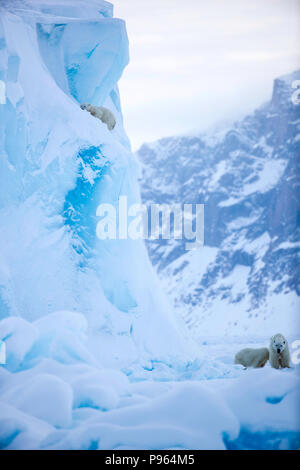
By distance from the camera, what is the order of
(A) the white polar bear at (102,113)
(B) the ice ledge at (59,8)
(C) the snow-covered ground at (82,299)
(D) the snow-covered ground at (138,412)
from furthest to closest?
(A) the white polar bear at (102,113) → (B) the ice ledge at (59,8) → (C) the snow-covered ground at (82,299) → (D) the snow-covered ground at (138,412)

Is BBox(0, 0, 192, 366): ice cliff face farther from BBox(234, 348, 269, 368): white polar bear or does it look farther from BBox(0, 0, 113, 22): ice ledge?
BBox(234, 348, 269, 368): white polar bear

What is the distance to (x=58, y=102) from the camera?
24.2 feet

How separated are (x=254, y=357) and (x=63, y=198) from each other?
344cm

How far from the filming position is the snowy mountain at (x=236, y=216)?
258 ft

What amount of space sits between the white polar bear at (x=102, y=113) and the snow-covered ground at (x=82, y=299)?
0.20 meters

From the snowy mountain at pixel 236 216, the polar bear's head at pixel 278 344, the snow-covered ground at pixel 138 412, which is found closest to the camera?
the snow-covered ground at pixel 138 412

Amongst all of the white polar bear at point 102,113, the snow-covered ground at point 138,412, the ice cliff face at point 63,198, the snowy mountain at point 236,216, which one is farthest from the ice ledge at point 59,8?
the snowy mountain at point 236,216

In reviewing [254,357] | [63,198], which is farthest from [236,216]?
[63,198]

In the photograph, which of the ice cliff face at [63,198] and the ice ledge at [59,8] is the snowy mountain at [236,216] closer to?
the ice ledge at [59,8]

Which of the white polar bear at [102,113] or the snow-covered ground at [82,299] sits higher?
the white polar bear at [102,113]

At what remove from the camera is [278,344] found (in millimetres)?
6285

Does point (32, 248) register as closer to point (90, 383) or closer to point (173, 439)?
point (90, 383)

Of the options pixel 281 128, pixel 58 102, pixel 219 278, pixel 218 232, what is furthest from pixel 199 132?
pixel 58 102

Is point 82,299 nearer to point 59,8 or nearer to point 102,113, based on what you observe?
point 102,113
